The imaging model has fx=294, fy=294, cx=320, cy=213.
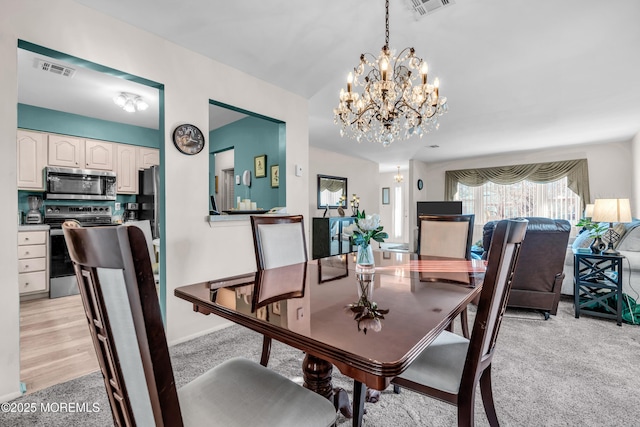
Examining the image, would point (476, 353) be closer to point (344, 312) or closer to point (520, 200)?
point (344, 312)

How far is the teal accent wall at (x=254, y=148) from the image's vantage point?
399cm

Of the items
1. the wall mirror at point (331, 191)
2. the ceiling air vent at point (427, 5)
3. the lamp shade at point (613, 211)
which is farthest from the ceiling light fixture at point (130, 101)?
the lamp shade at point (613, 211)

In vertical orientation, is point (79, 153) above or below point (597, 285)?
above

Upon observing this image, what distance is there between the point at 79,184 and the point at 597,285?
→ 20.5 ft

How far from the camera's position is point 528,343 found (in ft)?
7.72

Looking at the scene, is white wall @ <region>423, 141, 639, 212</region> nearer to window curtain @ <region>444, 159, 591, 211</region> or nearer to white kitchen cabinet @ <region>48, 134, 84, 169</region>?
window curtain @ <region>444, 159, 591, 211</region>

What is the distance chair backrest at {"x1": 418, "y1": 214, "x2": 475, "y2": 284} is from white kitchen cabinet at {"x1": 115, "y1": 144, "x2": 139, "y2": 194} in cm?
436

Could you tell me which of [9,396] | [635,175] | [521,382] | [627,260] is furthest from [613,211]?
[9,396]

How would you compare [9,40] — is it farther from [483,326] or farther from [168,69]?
[483,326]

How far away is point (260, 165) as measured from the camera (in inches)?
163

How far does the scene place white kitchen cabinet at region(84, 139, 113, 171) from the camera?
4.18 m

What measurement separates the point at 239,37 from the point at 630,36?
10.1ft

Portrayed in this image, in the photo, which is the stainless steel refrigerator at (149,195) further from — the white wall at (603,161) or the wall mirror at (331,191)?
the white wall at (603,161)

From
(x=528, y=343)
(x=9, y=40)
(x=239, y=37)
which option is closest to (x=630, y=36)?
(x=528, y=343)
